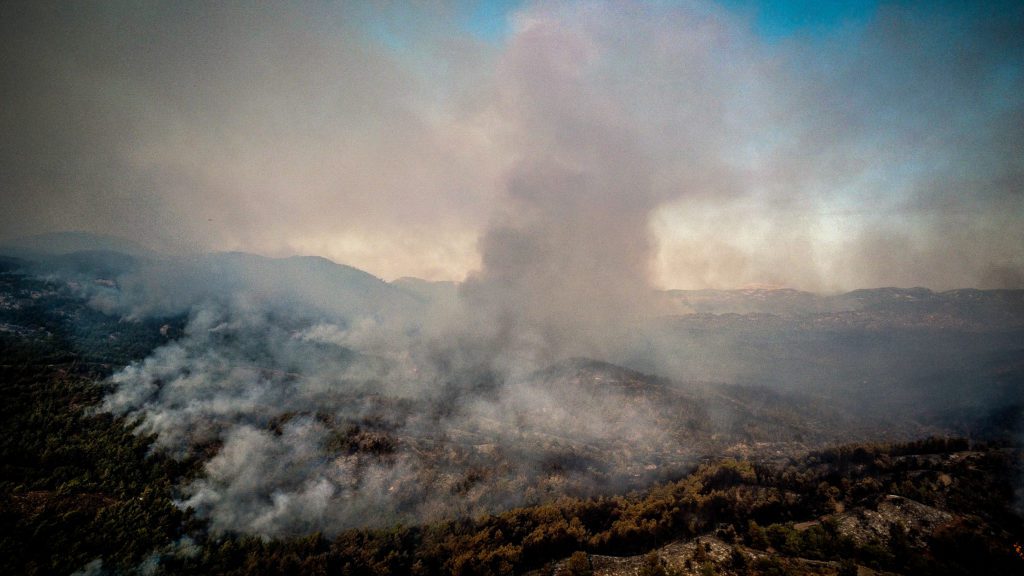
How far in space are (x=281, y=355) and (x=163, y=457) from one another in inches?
3534

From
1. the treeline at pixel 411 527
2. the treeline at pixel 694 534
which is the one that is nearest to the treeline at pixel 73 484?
the treeline at pixel 411 527

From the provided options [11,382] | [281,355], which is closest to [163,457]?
[11,382]

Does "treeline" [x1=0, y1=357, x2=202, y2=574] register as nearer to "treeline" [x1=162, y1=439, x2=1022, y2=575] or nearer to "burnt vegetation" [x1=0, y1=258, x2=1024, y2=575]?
"burnt vegetation" [x1=0, y1=258, x2=1024, y2=575]

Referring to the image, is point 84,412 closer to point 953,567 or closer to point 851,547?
point 851,547

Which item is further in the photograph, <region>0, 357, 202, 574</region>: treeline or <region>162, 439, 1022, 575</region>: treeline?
<region>162, 439, 1022, 575</region>: treeline

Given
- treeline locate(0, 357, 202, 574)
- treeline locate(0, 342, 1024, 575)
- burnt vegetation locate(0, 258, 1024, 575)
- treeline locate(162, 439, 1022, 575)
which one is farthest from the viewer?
treeline locate(162, 439, 1022, 575)

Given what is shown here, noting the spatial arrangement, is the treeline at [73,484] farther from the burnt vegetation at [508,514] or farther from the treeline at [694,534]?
the treeline at [694,534]

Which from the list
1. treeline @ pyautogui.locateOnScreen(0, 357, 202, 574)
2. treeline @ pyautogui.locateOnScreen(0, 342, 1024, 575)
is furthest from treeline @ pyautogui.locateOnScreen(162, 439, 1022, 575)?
treeline @ pyautogui.locateOnScreen(0, 357, 202, 574)

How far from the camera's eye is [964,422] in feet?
452

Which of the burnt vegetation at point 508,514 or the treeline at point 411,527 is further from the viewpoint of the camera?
the burnt vegetation at point 508,514

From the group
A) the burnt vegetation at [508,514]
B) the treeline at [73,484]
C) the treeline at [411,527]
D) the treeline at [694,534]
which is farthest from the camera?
the treeline at [694,534]

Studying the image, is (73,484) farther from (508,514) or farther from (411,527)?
(508,514)

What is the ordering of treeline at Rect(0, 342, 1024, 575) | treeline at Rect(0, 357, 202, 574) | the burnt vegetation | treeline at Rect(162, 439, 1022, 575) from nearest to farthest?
treeline at Rect(0, 357, 202, 574), treeline at Rect(0, 342, 1024, 575), the burnt vegetation, treeline at Rect(162, 439, 1022, 575)

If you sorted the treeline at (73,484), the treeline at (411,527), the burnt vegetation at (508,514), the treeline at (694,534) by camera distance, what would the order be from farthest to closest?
the treeline at (694,534) < the burnt vegetation at (508,514) < the treeline at (411,527) < the treeline at (73,484)
